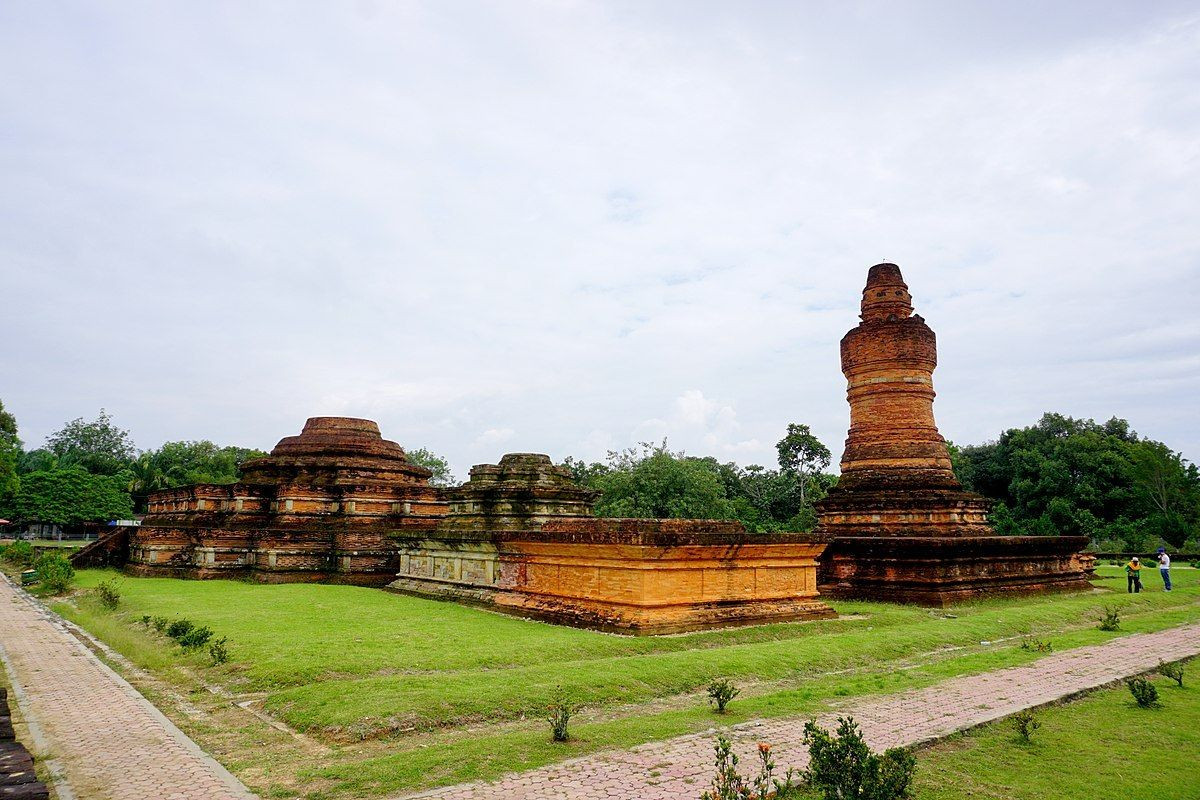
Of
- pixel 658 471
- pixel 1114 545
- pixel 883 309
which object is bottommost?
pixel 1114 545

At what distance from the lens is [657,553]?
11.1 meters

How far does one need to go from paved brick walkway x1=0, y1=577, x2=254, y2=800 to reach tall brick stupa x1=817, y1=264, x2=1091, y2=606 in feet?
45.1

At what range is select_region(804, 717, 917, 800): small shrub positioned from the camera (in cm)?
427

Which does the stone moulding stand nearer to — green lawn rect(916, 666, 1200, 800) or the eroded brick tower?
the eroded brick tower

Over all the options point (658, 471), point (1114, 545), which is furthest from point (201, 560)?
point (1114, 545)

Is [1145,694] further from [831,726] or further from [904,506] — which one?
[904,506]

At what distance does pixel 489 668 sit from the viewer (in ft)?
28.3

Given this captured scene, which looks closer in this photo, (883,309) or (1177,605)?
(1177,605)

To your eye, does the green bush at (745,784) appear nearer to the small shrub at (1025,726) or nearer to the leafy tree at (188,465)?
the small shrub at (1025,726)

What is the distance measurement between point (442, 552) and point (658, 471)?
930 inches

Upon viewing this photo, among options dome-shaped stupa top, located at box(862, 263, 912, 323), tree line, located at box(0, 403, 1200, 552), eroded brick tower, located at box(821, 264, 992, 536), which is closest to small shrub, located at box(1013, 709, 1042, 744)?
eroded brick tower, located at box(821, 264, 992, 536)

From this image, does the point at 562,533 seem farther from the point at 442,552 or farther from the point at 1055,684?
the point at 1055,684

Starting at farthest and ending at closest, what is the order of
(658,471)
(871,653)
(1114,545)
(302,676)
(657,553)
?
(658,471)
(1114,545)
(657,553)
(871,653)
(302,676)

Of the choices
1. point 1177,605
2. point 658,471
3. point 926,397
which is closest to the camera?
point 1177,605
